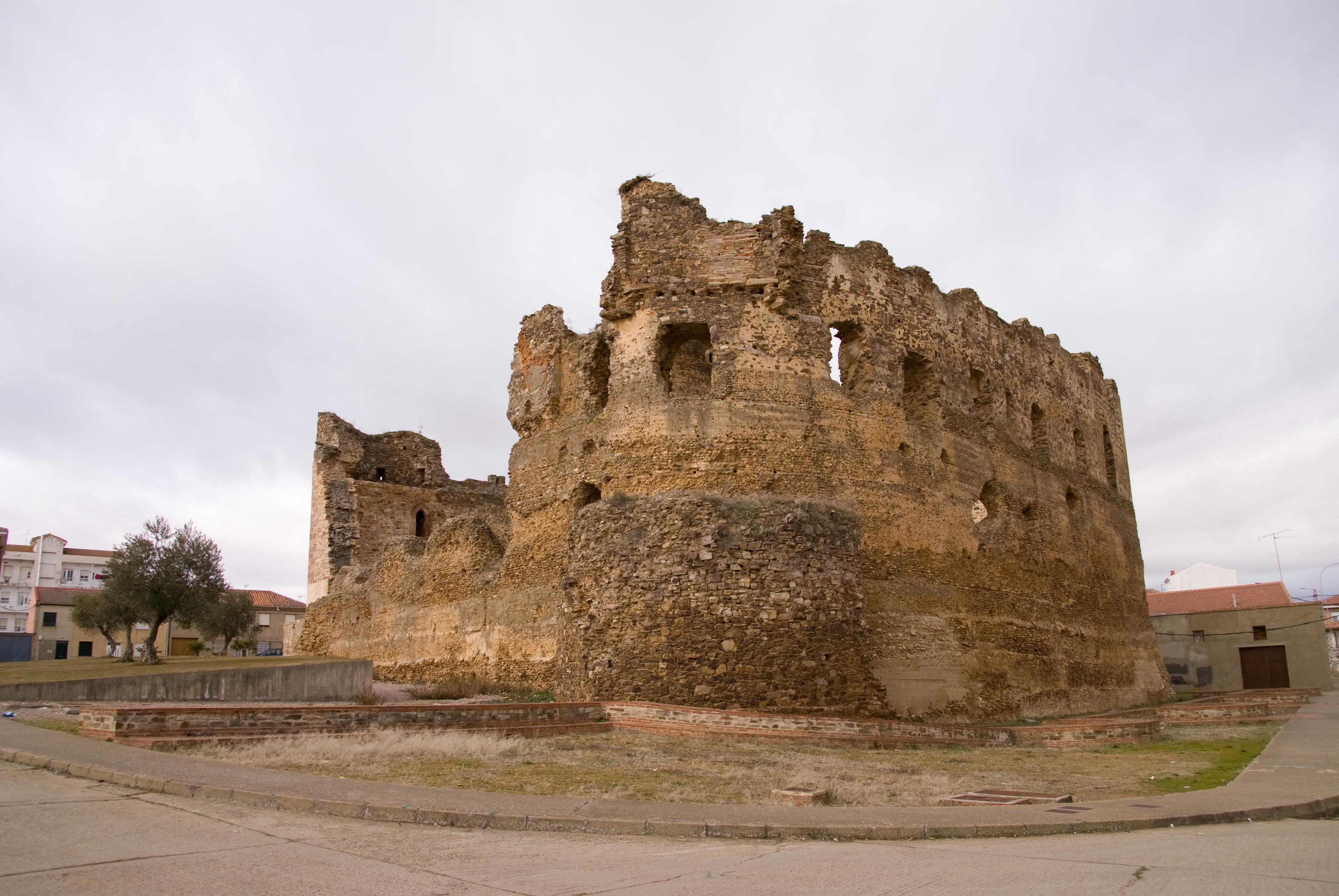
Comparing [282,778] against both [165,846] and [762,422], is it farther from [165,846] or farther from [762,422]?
[762,422]

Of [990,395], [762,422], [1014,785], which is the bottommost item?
[1014,785]

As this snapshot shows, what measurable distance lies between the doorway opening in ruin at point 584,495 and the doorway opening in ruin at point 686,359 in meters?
2.20

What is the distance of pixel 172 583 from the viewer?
23.4 metres

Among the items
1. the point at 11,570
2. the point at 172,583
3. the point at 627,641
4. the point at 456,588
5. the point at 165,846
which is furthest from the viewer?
the point at 11,570

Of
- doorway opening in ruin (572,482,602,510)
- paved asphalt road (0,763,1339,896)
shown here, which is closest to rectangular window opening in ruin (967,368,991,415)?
doorway opening in ruin (572,482,602,510)

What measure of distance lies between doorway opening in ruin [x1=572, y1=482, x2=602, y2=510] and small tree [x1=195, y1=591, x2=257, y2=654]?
1998 centimetres

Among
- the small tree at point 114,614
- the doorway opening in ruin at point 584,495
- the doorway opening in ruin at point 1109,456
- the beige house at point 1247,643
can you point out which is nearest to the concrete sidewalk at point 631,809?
the doorway opening in ruin at point 584,495

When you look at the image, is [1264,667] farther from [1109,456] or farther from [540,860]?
[540,860]

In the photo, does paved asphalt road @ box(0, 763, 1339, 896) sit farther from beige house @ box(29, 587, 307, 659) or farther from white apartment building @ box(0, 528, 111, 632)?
white apartment building @ box(0, 528, 111, 632)

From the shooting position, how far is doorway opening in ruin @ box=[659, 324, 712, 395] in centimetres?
1680

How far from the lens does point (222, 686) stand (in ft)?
56.0

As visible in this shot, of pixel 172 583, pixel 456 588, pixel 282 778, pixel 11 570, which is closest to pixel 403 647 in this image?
pixel 456 588

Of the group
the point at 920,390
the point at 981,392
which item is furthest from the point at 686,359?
the point at 981,392

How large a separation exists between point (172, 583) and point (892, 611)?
17166 millimetres
